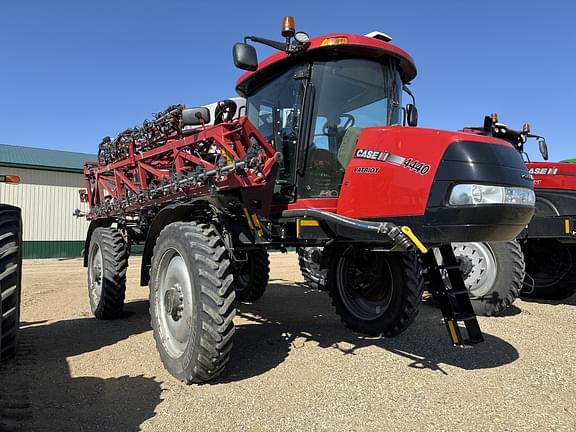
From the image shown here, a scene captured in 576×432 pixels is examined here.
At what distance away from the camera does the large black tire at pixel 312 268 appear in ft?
26.3

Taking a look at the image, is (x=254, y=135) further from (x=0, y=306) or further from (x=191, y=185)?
(x=0, y=306)

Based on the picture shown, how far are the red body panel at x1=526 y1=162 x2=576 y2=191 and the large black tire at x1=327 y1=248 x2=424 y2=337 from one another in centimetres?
340

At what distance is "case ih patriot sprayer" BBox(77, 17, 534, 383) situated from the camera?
3281mm

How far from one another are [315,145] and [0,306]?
8.94ft

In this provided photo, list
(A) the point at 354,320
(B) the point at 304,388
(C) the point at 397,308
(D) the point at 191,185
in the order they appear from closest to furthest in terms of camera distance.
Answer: (B) the point at 304,388, (D) the point at 191,185, (C) the point at 397,308, (A) the point at 354,320

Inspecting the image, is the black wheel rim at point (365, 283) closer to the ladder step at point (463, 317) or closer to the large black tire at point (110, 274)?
the ladder step at point (463, 317)

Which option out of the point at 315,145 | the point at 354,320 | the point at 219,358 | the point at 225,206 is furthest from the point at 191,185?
the point at 354,320

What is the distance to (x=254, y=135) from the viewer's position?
3994 mm

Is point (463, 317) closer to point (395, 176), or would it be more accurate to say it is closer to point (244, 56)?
point (395, 176)

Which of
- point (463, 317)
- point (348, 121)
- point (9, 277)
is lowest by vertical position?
→ point (463, 317)

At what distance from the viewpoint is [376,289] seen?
5188mm

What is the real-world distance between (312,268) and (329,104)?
4705 millimetres

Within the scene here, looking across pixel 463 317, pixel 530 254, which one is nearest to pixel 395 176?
pixel 463 317


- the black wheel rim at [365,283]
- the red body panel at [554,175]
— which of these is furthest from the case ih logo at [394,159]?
the red body panel at [554,175]
